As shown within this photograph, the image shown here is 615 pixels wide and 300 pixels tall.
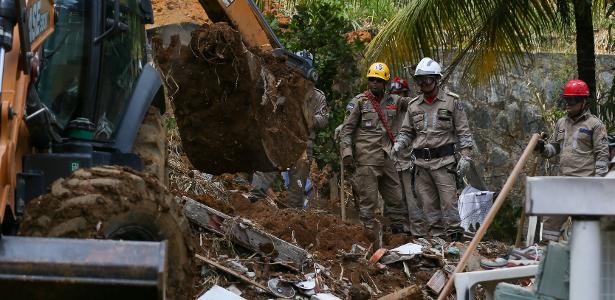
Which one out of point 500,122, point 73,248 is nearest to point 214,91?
point 73,248

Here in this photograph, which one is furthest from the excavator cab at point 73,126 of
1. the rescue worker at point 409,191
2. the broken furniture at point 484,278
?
the rescue worker at point 409,191

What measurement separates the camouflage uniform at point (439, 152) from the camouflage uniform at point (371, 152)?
812 mm

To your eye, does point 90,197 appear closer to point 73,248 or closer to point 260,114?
point 73,248

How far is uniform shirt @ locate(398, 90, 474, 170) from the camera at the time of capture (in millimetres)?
10812

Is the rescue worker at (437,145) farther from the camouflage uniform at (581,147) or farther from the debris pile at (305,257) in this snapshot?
the camouflage uniform at (581,147)

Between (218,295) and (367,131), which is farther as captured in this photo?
(367,131)

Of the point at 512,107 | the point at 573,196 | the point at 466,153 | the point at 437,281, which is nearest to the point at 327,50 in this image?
the point at 466,153

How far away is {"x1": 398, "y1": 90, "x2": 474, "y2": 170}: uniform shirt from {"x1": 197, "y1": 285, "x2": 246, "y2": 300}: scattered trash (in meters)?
4.31

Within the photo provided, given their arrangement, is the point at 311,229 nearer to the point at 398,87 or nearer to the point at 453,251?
the point at 453,251

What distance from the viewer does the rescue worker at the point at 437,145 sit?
10773 millimetres

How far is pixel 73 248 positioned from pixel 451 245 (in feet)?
20.5

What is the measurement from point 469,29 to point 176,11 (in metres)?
4.40

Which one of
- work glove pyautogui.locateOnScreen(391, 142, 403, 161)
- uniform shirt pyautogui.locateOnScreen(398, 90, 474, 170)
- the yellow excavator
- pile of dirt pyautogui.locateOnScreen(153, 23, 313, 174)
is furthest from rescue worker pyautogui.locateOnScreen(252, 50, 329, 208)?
the yellow excavator

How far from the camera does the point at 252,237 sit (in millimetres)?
8172
